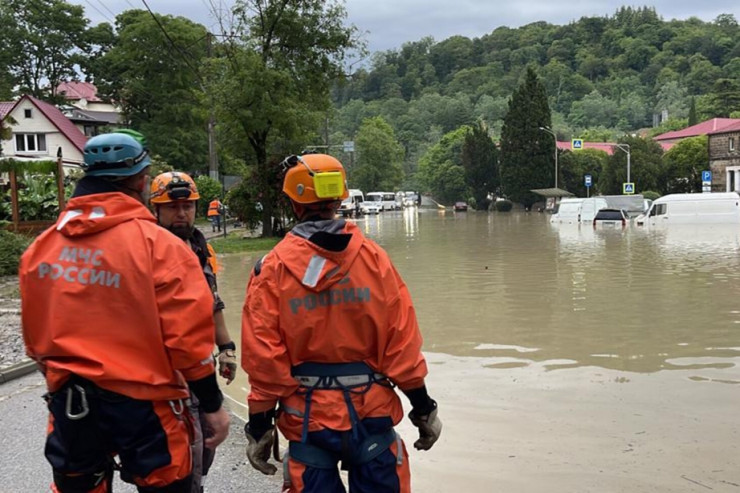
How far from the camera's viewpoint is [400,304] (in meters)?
2.95

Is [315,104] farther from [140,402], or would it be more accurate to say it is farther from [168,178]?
[140,402]

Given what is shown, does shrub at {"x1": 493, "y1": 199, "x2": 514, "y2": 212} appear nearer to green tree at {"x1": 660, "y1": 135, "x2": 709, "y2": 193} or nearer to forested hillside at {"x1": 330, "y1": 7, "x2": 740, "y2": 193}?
green tree at {"x1": 660, "y1": 135, "x2": 709, "y2": 193}

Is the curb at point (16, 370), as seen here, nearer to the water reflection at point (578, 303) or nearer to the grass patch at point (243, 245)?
the water reflection at point (578, 303)

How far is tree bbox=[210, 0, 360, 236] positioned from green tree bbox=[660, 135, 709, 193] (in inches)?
1813

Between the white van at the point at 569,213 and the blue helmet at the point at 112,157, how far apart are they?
4444 centimetres

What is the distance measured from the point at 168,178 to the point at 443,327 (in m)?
7.45

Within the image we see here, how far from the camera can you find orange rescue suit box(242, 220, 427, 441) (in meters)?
2.80

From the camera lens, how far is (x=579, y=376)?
8039 mm

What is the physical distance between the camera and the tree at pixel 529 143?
237ft

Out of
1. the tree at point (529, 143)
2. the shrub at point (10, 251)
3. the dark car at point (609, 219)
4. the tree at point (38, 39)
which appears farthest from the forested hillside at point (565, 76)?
the shrub at point (10, 251)

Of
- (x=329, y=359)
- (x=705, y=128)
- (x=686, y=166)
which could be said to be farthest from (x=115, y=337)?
(x=705, y=128)

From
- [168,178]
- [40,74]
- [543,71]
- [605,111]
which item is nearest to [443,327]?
[168,178]

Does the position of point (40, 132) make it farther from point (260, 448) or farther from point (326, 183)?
point (260, 448)

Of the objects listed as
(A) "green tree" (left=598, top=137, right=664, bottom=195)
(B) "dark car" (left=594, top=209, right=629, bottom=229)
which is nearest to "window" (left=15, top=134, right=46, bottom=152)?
(B) "dark car" (left=594, top=209, right=629, bottom=229)
